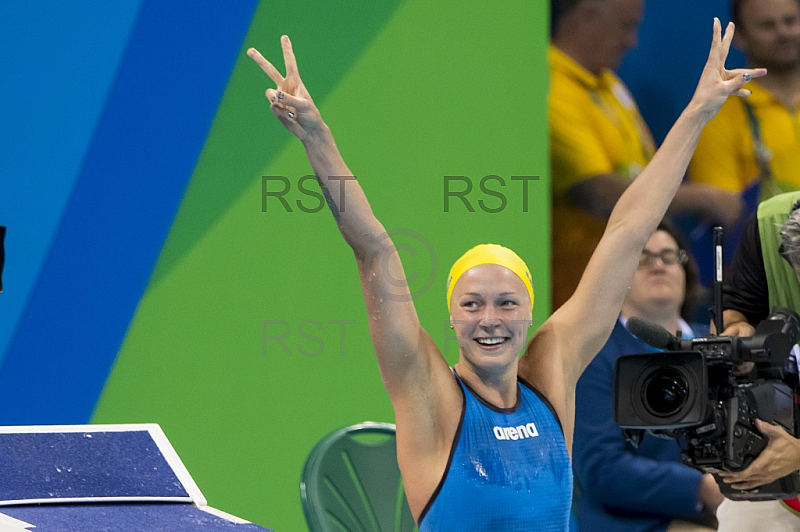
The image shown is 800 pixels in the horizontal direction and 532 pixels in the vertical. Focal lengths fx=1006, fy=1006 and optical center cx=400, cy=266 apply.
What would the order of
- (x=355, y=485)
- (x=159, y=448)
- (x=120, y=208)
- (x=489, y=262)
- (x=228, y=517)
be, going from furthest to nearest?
1. (x=120, y=208)
2. (x=355, y=485)
3. (x=489, y=262)
4. (x=159, y=448)
5. (x=228, y=517)

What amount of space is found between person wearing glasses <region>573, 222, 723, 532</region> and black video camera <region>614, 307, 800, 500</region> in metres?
1.33

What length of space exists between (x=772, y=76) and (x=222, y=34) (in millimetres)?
2407

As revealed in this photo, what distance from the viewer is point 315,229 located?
13.2 ft

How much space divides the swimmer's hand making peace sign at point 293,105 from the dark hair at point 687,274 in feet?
8.84

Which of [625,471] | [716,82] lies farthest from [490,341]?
[625,471]

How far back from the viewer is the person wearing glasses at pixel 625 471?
422 centimetres

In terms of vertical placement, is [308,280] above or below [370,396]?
above

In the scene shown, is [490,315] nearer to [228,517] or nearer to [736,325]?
[228,517]

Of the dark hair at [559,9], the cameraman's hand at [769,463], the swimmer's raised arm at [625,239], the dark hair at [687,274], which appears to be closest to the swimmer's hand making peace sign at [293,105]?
the swimmer's raised arm at [625,239]

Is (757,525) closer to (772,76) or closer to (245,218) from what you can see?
(772,76)

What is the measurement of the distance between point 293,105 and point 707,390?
54.6 inches

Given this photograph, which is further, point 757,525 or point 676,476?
point 676,476

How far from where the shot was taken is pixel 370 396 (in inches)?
161

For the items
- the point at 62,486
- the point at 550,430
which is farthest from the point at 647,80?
the point at 62,486
